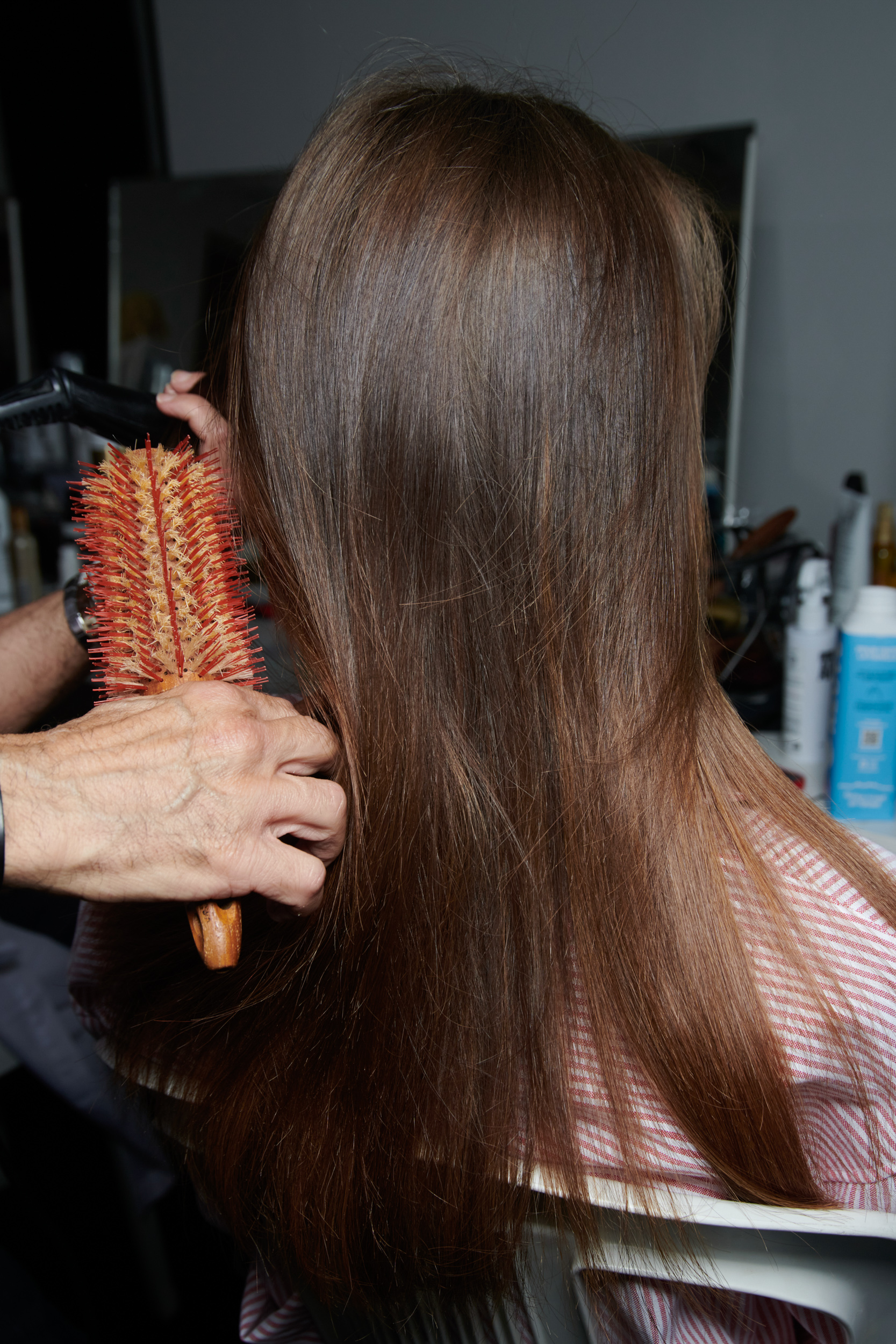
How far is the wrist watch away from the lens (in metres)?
0.85

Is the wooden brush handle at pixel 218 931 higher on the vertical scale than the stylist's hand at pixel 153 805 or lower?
lower

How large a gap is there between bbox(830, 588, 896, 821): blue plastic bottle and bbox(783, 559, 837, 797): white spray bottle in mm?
60

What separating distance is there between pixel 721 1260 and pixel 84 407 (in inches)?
29.6

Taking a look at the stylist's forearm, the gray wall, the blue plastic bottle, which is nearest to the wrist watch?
the stylist's forearm

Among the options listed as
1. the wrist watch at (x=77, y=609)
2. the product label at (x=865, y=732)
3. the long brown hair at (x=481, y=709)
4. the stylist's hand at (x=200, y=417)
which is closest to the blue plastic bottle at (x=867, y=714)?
the product label at (x=865, y=732)

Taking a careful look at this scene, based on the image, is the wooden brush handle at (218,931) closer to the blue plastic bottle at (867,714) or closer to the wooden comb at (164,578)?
the wooden comb at (164,578)

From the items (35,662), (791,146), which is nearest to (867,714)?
(35,662)

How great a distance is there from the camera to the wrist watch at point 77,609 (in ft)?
2.80

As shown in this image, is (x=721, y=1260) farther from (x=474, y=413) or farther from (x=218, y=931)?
(x=474, y=413)

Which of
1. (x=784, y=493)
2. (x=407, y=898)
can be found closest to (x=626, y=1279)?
(x=407, y=898)

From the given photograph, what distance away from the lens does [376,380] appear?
50cm

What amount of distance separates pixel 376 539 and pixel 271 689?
1.24 ft

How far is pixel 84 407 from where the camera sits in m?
0.69

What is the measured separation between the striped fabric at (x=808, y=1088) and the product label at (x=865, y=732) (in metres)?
0.47
